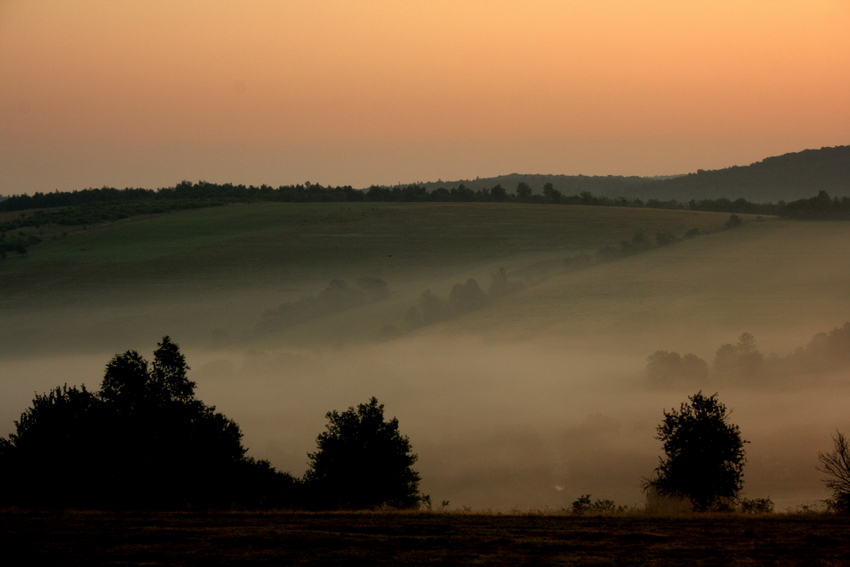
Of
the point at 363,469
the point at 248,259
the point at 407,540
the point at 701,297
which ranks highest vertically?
the point at 248,259

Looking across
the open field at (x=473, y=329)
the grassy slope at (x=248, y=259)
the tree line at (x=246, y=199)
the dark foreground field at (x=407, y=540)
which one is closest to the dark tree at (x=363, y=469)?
the dark foreground field at (x=407, y=540)

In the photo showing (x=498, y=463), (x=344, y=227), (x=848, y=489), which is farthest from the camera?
(x=344, y=227)

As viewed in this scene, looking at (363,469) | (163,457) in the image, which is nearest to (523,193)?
(363,469)

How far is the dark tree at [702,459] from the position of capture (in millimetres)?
33250

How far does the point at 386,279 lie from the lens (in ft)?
391

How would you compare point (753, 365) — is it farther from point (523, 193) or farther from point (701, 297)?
point (523, 193)

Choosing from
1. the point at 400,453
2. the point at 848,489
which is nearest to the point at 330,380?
the point at 400,453

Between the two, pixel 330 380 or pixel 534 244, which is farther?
pixel 534 244

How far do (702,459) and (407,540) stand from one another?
18284mm

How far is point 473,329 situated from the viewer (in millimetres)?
94062

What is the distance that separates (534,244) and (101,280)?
210ft

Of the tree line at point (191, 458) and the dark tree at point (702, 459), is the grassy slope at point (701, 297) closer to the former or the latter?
the dark tree at point (702, 459)

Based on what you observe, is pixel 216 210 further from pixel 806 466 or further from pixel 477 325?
pixel 806 466

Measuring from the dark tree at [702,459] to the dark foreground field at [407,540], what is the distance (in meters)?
8.86
